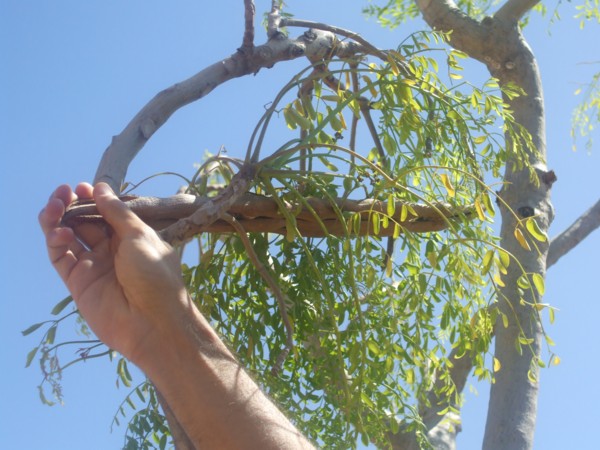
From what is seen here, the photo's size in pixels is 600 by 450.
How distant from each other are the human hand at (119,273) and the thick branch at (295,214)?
0.03 metres

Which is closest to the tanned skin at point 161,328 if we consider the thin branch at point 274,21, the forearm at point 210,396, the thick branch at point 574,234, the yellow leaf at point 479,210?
the forearm at point 210,396

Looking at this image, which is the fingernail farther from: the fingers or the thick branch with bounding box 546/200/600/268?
the thick branch with bounding box 546/200/600/268

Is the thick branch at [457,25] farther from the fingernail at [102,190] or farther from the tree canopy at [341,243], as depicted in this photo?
the fingernail at [102,190]

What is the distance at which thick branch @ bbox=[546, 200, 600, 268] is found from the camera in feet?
9.78

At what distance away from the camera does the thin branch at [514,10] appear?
2320 mm

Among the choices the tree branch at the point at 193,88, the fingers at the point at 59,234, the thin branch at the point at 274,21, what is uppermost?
the thin branch at the point at 274,21

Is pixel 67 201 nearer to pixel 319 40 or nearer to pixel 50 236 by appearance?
pixel 50 236

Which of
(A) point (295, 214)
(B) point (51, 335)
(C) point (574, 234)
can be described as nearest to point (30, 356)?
(B) point (51, 335)

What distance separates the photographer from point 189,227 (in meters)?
1.13

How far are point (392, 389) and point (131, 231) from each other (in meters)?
A: 0.66

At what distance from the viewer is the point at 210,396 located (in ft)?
3.22

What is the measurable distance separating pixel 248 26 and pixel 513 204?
2.83 feet

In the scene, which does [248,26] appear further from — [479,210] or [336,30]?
[479,210]

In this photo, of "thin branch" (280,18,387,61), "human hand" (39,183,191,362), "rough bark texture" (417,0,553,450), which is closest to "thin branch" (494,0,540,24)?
"rough bark texture" (417,0,553,450)
